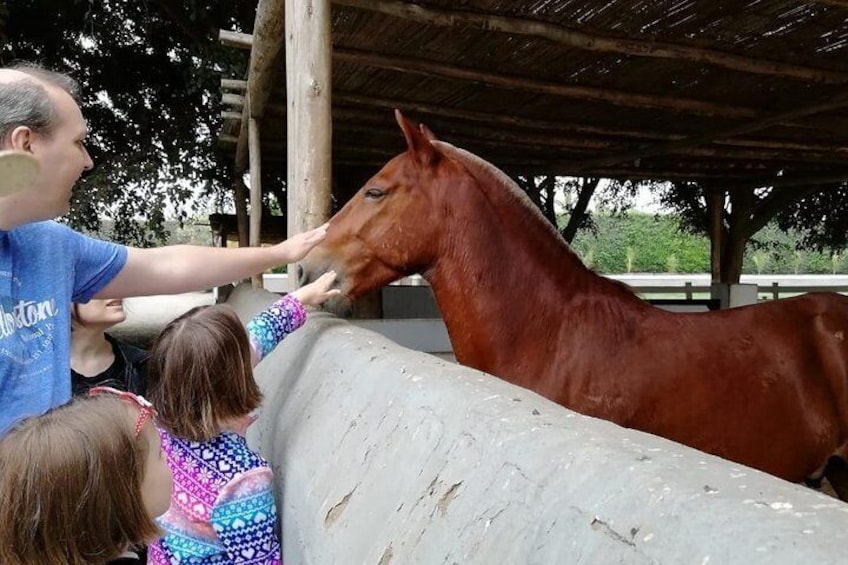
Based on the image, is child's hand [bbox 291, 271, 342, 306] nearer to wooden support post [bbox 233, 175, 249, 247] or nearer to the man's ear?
the man's ear

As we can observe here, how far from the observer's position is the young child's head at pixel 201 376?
167 cm

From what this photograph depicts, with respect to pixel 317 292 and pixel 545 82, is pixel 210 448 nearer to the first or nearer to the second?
pixel 317 292

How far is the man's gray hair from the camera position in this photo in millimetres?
1246

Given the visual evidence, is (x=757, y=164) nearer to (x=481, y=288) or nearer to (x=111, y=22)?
(x=481, y=288)

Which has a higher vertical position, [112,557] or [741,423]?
[112,557]

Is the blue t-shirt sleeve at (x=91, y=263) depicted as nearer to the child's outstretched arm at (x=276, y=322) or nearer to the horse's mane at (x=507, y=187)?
the child's outstretched arm at (x=276, y=322)

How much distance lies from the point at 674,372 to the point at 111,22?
10001 mm

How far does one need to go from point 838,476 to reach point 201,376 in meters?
2.89

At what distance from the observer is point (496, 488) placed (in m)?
0.98

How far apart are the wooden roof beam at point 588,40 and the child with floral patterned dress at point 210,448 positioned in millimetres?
2189

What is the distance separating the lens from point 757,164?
855 cm

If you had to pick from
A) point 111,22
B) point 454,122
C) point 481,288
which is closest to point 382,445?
point 481,288

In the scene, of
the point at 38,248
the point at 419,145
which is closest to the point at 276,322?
the point at 38,248

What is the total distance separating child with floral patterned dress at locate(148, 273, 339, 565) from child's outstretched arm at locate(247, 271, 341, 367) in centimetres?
26
